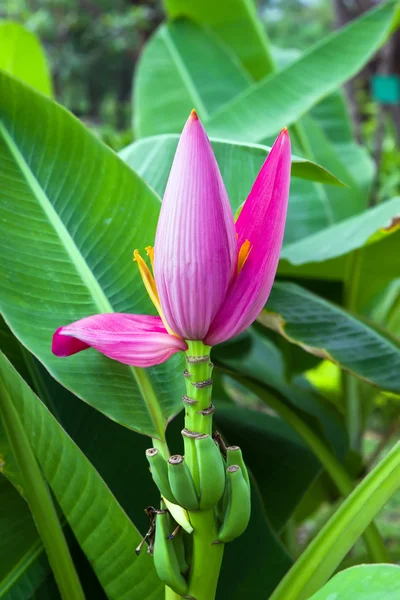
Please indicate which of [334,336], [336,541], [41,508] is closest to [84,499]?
[41,508]

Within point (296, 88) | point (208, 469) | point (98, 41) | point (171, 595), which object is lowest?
point (171, 595)

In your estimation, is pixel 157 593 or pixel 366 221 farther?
pixel 366 221

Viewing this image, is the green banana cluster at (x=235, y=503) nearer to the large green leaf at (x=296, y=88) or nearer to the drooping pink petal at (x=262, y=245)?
the drooping pink petal at (x=262, y=245)

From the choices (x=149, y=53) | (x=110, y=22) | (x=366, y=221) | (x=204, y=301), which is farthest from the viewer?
(x=110, y=22)

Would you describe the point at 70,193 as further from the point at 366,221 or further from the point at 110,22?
the point at 110,22

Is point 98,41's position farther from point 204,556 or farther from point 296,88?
point 204,556

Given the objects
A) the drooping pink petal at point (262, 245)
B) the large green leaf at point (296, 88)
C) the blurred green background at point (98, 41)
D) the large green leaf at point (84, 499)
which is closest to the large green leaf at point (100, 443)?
the large green leaf at point (84, 499)

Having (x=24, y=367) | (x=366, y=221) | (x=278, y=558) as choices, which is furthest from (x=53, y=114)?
(x=278, y=558)

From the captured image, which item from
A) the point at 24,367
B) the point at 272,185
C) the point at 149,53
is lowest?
the point at 24,367
